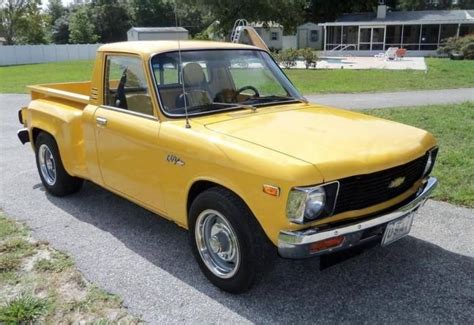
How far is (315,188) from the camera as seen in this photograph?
2938 mm

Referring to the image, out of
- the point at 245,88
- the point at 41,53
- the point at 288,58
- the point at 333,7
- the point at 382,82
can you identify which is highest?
the point at 333,7

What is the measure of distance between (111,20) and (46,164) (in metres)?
71.0

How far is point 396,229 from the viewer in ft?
11.3

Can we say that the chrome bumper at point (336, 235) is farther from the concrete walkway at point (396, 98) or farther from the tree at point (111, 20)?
the tree at point (111, 20)

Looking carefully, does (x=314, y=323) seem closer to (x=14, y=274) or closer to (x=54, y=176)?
(x=14, y=274)

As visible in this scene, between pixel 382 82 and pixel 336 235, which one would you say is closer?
pixel 336 235

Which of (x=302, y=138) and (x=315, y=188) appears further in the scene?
(x=302, y=138)

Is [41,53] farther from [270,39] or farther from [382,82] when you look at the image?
[382,82]

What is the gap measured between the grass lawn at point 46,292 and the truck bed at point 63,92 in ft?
5.32

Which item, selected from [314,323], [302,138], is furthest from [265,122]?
[314,323]

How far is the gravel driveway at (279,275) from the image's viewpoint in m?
3.27

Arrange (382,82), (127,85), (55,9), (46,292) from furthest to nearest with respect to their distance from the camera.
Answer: (55,9) < (382,82) < (127,85) < (46,292)

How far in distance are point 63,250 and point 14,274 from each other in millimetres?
494

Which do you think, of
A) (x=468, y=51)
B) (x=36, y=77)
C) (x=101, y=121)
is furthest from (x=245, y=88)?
(x=468, y=51)
